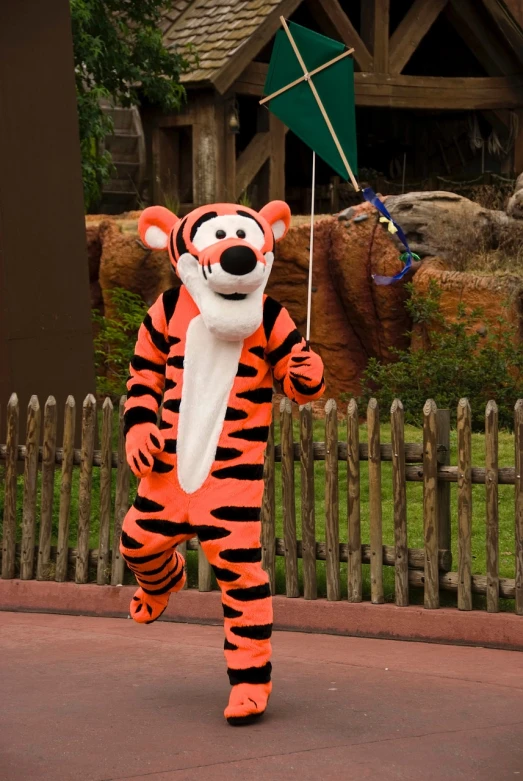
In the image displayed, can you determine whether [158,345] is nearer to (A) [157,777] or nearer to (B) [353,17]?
(A) [157,777]

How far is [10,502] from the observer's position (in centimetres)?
768

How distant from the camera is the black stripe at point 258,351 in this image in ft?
16.4

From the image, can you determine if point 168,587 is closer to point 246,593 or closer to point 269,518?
point 246,593

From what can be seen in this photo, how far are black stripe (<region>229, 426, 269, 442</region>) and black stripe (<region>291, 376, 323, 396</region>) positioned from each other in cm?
20

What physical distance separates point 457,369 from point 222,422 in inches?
253

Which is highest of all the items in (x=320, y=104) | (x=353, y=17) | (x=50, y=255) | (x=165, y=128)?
(x=353, y=17)

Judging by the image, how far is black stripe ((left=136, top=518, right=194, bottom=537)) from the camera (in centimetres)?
490

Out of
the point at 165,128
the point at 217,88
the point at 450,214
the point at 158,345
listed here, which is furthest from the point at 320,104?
the point at 165,128

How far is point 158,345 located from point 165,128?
1157 centimetres

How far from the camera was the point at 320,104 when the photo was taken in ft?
25.2

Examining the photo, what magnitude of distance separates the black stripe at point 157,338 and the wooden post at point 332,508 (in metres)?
1.92

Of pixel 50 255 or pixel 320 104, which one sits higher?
pixel 320 104

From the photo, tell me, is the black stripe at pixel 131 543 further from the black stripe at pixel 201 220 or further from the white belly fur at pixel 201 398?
the black stripe at pixel 201 220

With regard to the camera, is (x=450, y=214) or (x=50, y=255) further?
(x=450, y=214)
